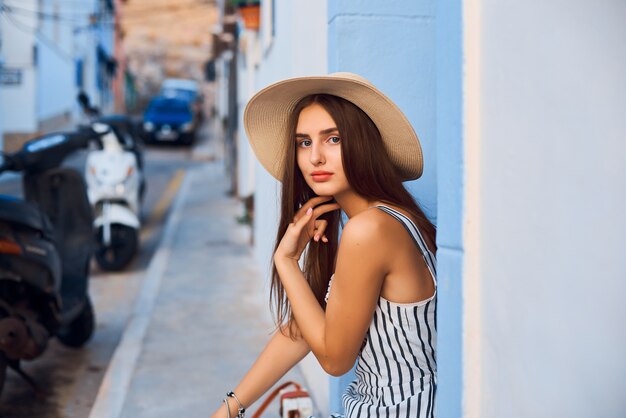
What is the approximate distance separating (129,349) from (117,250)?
3073mm

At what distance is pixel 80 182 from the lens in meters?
5.52

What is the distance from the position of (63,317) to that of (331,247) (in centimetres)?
273

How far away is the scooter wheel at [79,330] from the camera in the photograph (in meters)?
5.11

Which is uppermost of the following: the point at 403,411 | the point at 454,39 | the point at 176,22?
the point at 176,22

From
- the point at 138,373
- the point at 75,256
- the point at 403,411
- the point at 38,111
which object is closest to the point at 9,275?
the point at 138,373

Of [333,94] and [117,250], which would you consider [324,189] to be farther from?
[117,250]

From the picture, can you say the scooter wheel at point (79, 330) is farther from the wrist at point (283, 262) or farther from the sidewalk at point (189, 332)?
the wrist at point (283, 262)

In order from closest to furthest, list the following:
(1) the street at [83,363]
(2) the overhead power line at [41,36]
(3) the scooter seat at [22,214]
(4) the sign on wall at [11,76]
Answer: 1. (3) the scooter seat at [22,214]
2. (1) the street at [83,363]
3. (2) the overhead power line at [41,36]
4. (4) the sign on wall at [11,76]

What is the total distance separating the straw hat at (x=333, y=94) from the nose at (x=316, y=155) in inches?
5.3

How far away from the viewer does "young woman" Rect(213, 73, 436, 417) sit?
6.12ft

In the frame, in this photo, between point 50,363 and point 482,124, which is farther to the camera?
point 50,363

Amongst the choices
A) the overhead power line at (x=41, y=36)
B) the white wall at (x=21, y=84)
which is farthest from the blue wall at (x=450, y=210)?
the white wall at (x=21, y=84)

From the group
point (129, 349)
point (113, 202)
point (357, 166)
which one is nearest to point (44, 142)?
point (129, 349)

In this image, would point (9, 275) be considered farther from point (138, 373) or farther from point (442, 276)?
point (442, 276)
